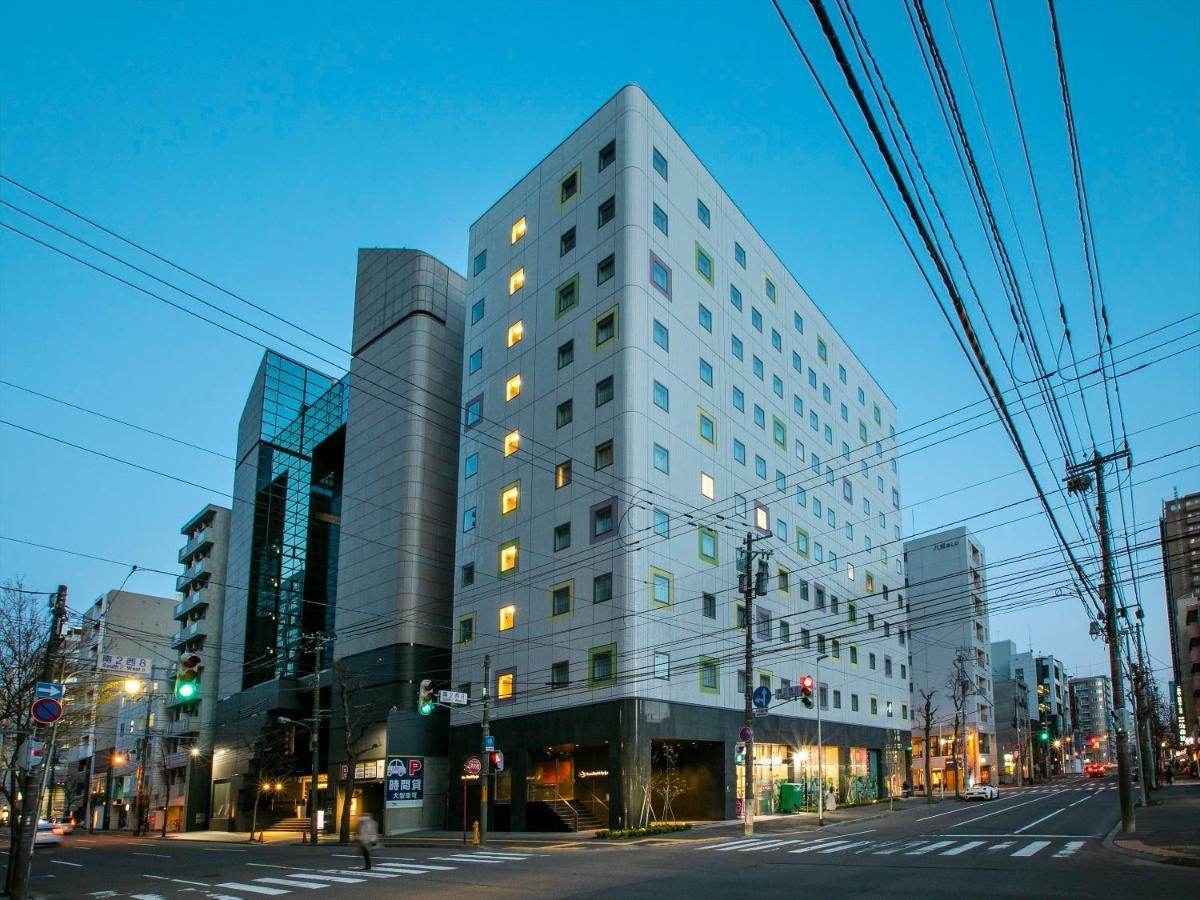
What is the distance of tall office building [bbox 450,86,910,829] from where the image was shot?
43.4 meters

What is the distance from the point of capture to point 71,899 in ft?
67.4

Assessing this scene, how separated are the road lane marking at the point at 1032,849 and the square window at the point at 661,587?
2010 cm

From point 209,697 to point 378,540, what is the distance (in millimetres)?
36211

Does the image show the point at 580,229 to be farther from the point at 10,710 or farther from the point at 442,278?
the point at 10,710

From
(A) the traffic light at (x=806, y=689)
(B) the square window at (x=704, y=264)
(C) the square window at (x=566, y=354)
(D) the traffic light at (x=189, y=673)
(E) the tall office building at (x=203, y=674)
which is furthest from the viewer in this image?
(E) the tall office building at (x=203, y=674)

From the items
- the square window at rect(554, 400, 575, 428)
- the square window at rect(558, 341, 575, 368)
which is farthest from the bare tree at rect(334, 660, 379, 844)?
the square window at rect(558, 341, 575, 368)

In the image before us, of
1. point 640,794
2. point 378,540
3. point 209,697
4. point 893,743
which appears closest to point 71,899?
point 640,794

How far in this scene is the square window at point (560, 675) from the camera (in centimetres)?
4422

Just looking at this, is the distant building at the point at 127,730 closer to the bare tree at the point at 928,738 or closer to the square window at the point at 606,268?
the square window at the point at 606,268

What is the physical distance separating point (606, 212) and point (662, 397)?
436 inches

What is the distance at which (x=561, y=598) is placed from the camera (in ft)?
150

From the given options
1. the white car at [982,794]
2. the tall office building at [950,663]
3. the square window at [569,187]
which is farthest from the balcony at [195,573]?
the tall office building at [950,663]

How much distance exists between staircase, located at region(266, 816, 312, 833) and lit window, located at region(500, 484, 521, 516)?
26.9 metres

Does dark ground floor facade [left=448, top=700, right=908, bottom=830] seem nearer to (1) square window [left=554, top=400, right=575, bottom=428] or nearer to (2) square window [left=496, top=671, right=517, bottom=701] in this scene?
(2) square window [left=496, top=671, right=517, bottom=701]
